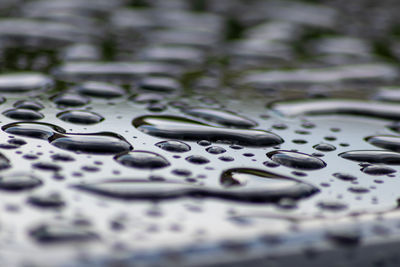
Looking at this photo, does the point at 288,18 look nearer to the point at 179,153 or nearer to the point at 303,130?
the point at 303,130

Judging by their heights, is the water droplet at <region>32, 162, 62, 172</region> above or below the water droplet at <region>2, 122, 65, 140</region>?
below

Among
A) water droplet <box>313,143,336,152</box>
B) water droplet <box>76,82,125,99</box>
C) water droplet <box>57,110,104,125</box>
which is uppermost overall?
water droplet <box>76,82,125,99</box>

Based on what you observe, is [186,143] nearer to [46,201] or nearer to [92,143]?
[92,143]

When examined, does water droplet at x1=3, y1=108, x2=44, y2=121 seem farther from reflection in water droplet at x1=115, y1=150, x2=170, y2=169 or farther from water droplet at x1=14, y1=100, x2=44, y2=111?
reflection in water droplet at x1=115, y1=150, x2=170, y2=169

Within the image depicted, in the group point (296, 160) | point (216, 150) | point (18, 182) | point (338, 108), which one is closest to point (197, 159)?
point (216, 150)

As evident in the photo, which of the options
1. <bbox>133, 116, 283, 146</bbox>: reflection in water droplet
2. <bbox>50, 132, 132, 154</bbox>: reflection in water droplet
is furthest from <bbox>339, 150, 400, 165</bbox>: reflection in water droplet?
<bbox>50, 132, 132, 154</bbox>: reflection in water droplet

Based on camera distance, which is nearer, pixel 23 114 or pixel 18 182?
pixel 18 182

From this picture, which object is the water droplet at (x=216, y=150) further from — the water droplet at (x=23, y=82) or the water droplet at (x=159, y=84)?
the water droplet at (x=23, y=82)
